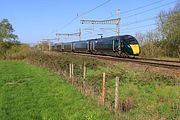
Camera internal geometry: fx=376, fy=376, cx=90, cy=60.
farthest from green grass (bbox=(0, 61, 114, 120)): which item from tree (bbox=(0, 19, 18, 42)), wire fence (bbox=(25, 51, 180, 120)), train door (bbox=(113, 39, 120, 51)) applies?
tree (bbox=(0, 19, 18, 42))

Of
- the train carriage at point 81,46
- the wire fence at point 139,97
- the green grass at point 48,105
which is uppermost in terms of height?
the train carriage at point 81,46

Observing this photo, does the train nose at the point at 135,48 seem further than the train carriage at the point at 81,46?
No

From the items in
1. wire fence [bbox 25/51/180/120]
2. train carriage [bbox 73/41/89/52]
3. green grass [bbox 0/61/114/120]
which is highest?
train carriage [bbox 73/41/89/52]

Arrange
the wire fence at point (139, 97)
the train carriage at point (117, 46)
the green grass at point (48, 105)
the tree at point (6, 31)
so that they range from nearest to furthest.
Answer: the wire fence at point (139, 97) → the green grass at point (48, 105) → the train carriage at point (117, 46) → the tree at point (6, 31)

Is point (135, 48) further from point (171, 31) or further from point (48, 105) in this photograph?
point (48, 105)

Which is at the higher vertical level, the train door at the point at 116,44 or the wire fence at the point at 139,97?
the train door at the point at 116,44

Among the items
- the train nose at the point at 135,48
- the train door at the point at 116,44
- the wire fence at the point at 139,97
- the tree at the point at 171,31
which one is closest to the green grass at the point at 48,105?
the wire fence at the point at 139,97

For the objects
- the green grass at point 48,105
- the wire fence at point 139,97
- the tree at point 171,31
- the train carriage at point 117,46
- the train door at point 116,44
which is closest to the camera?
the wire fence at point 139,97

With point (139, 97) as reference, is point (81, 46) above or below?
above

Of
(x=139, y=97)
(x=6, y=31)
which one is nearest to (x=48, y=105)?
(x=139, y=97)

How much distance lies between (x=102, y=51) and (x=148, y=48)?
744 cm

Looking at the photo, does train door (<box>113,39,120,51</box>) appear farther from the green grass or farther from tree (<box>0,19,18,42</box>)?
tree (<box>0,19,18,42</box>)

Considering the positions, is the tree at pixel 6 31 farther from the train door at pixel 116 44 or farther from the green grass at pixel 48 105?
the green grass at pixel 48 105

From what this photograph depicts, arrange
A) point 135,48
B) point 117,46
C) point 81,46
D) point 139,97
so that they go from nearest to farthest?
point 139,97 → point 135,48 → point 117,46 → point 81,46
